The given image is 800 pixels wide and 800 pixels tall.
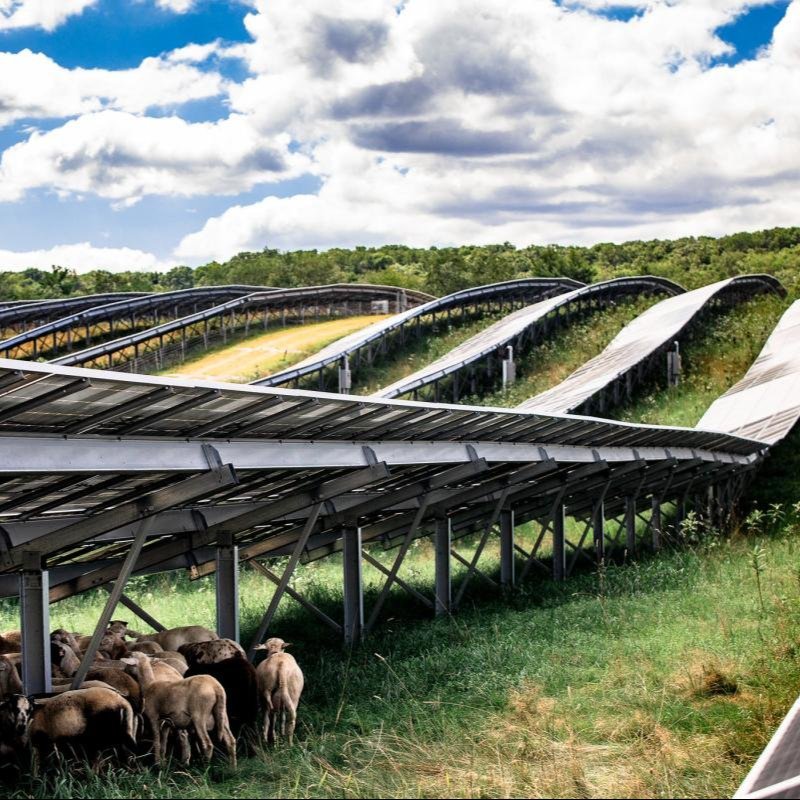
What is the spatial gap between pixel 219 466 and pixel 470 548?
2005 cm

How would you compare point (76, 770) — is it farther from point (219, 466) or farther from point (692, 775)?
point (692, 775)

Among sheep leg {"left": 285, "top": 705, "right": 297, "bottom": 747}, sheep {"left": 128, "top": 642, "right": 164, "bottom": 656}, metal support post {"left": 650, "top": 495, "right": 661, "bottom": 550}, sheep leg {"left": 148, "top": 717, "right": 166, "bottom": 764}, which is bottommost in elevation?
metal support post {"left": 650, "top": 495, "right": 661, "bottom": 550}

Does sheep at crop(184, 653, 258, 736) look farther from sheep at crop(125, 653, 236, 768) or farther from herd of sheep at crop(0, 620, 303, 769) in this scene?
sheep at crop(125, 653, 236, 768)

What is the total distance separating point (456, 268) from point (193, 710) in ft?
243

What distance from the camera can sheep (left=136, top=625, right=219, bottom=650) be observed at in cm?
1258

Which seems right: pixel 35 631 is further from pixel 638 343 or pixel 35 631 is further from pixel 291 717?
pixel 638 343

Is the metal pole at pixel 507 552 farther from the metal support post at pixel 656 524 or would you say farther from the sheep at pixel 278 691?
the sheep at pixel 278 691

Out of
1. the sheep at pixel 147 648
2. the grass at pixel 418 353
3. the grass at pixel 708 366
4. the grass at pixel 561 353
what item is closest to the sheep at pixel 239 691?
the sheep at pixel 147 648

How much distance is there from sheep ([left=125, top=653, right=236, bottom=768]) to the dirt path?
124ft

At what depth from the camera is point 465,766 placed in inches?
338

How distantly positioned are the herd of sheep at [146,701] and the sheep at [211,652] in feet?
0.04

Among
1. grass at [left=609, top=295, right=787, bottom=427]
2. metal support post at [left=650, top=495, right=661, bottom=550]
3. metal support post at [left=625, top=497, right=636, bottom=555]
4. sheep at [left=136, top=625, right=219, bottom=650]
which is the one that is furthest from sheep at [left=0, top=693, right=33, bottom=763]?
grass at [left=609, top=295, right=787, bottom=427]

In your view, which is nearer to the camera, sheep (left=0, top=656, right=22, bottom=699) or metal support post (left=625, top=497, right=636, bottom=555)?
sheep (left=0, top=656, right=22, bottom=699)

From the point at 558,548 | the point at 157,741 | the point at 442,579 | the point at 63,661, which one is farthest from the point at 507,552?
the point at 157,741
